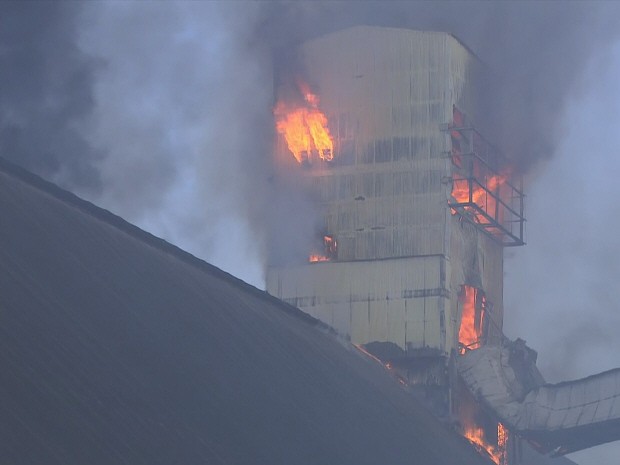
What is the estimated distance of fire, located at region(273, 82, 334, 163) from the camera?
51594mm

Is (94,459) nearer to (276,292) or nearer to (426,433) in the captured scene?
(426,433)

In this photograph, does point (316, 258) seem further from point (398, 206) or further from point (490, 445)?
point (490, 445)

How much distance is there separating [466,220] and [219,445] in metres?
25.7

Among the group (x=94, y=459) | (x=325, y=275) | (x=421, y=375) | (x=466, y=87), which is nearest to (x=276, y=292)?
(x=325, y=275)

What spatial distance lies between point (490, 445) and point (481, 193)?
9309mm

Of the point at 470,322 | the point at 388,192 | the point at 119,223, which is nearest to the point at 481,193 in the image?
the point at 388,192

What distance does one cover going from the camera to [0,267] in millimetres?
27359

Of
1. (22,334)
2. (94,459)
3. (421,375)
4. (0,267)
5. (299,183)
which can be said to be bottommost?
(94,459)

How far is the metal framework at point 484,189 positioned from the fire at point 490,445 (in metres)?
7.49

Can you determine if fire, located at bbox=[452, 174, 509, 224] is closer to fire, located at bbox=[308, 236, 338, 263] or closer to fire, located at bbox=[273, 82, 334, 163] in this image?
fire, located at bbox=[308, 236, 338, 263]

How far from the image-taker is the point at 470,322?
173 feet

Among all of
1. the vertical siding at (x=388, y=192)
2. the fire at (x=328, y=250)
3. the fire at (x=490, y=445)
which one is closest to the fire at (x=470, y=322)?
the vertical siding at (x=388, y=192)

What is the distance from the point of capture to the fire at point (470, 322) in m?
52.5

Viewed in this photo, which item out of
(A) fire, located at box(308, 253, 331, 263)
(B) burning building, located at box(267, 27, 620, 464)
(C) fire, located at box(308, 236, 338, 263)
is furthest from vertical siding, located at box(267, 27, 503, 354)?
(A) fire, located at box(308, 253, 331, 263)
